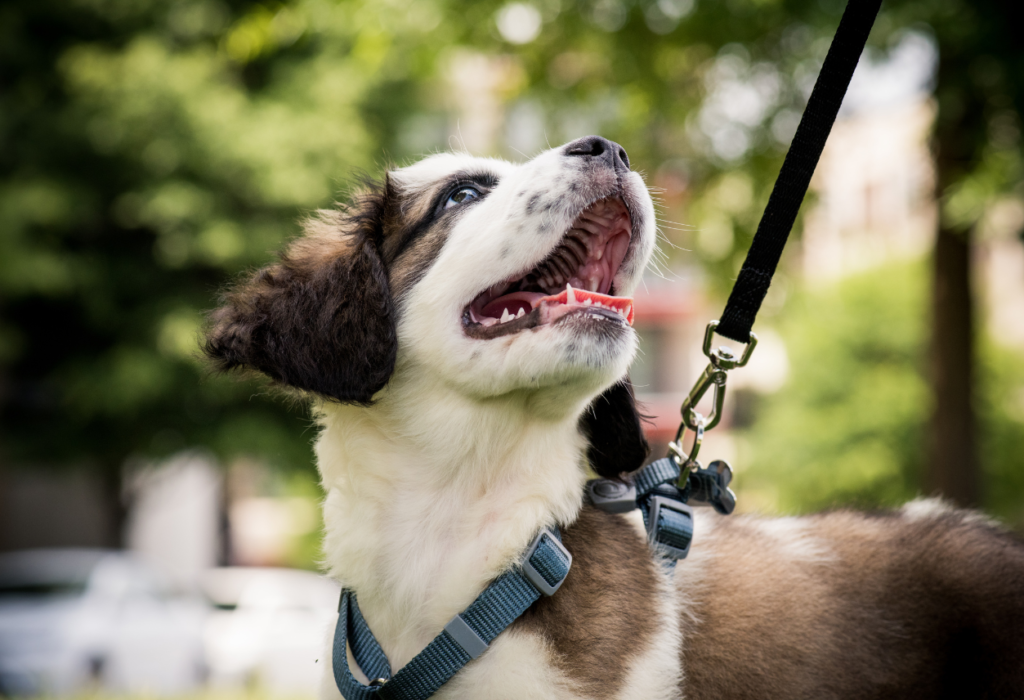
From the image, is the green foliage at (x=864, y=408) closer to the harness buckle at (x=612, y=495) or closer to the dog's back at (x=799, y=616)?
the dog's back at (x=799, y=616)

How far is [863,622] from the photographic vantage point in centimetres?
264

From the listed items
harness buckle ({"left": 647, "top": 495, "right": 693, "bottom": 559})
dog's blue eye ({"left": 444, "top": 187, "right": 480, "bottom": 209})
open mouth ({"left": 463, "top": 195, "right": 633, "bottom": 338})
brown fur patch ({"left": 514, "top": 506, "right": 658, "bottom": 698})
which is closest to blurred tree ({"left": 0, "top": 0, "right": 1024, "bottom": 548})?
dog's blue eye ({"left": 444, "top": 187, "right": 480, "bottom": 209})

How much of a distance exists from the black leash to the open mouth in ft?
1.03

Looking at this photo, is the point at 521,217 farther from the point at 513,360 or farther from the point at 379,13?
the point at 379,13

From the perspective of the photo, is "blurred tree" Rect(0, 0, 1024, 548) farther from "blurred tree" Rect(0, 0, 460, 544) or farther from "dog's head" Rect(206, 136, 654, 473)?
"dog's head" Rect(206, 136, 654, 473)

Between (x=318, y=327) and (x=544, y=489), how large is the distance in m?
0.78

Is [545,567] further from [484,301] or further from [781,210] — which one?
[781,210]

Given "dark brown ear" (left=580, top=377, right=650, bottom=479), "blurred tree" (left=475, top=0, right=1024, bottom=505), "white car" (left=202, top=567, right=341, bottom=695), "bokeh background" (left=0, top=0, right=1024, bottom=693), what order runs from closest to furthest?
"dark brown ear" (left=580, top=377, right=650, bottom=479) → "blurred tree" (left=475, top=0, right=1024, bottom=505) → "bokeh background" (left=0, top=0, right=1024, bottom=693) → "white car" (left=202, top=567, right=341, bottom=695)

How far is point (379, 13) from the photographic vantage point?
6.20 meters

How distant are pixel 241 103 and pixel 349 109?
166 centimetres

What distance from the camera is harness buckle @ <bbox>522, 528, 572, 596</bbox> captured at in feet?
7.73

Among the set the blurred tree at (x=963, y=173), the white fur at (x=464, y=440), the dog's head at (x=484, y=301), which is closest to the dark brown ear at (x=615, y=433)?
the dog's head at (x=484, y=301)

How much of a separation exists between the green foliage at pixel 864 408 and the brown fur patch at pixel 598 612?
54.9ft

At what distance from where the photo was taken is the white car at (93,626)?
37.7 feet
